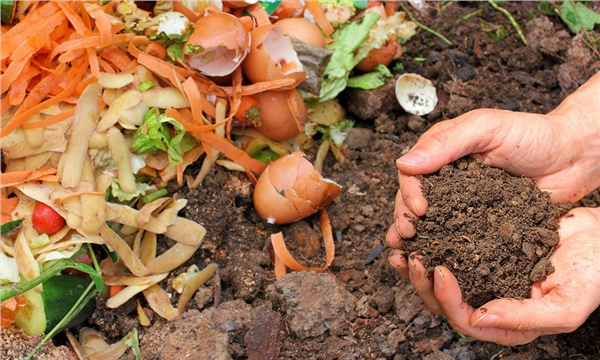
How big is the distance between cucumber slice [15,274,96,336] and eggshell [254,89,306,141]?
885mm

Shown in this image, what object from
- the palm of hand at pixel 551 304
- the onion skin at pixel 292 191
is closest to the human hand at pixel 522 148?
the palm of hand at pixel 551 304

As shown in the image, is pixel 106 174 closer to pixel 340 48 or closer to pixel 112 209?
pixel 112 209

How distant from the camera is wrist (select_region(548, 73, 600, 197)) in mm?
2256

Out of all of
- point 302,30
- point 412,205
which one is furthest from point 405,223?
point 302,30

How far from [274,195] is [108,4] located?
905 mm

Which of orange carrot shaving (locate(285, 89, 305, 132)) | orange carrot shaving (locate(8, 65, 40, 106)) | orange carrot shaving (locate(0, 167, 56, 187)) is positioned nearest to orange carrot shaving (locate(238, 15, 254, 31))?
orange carrot shaving (locate(285, 89, 305, 132))

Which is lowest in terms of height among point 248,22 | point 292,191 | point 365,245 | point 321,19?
point 365,245

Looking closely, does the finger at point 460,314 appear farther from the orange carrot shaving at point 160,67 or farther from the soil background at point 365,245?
the orange carrot shaving at point 160,67

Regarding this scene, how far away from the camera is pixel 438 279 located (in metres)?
1.82

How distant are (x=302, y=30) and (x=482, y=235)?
1.11 m

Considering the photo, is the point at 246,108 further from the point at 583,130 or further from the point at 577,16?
the point at 577,16

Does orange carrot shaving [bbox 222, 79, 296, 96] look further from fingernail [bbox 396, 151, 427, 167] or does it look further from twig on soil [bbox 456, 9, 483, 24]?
twig on soil [bbox 456, 9, 483, 24]

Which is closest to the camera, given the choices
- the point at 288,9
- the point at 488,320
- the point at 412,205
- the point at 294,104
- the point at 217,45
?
the point at 488,320

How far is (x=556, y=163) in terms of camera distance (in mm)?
2217
